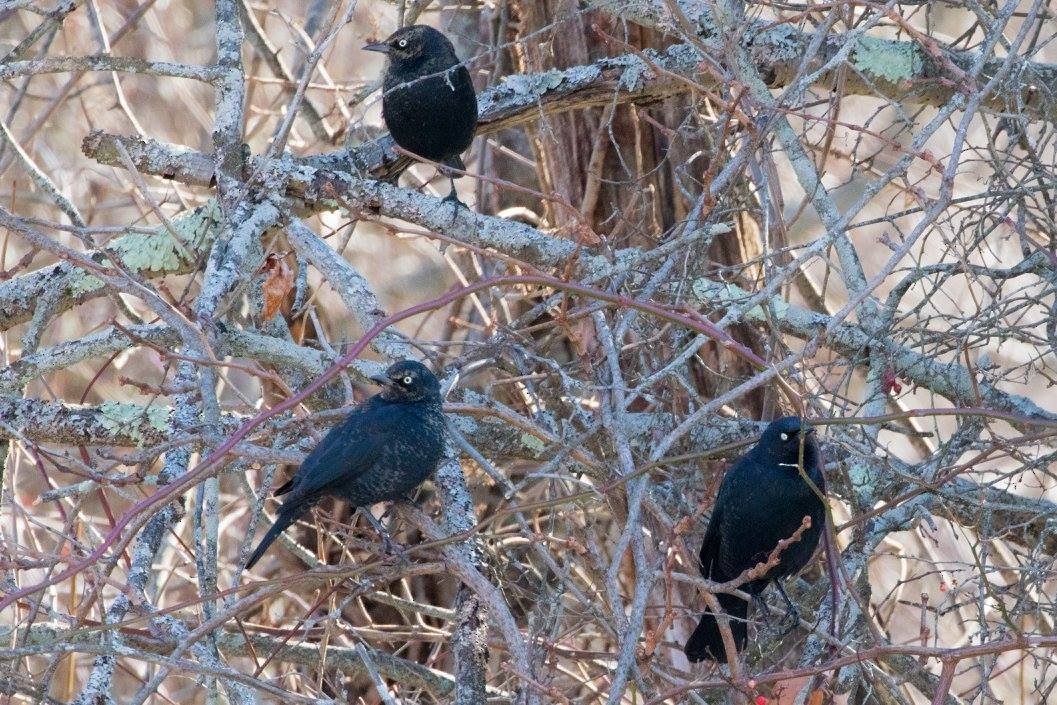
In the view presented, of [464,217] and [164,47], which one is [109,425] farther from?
[164,47]

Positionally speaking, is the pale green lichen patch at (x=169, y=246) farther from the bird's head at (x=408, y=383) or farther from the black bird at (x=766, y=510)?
the black bird at (x=766, y=510)

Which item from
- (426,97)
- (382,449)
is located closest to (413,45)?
(426,97)

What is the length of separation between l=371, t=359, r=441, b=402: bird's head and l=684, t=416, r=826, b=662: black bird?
97 centimetres

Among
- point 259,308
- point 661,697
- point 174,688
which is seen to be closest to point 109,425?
point 259,308

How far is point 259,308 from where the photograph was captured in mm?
4297

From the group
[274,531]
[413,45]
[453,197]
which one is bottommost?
[274,531]

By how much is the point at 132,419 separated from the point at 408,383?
3.83 ft

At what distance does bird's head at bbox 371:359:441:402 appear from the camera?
3.75 m

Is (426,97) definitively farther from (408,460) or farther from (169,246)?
(408,460)

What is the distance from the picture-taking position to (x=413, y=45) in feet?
17.4

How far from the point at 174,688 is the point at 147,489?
8.60ft

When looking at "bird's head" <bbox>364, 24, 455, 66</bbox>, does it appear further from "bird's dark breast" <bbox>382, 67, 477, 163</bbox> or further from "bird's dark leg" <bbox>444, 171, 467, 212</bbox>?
"bird's dark leg" <bbox>444, 171, 467, 212</bbox>

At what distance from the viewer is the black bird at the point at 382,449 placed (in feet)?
11.8

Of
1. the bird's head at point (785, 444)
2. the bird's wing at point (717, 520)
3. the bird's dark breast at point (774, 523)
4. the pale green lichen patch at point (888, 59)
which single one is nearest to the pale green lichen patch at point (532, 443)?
the bird's wing at point (717, 520)
